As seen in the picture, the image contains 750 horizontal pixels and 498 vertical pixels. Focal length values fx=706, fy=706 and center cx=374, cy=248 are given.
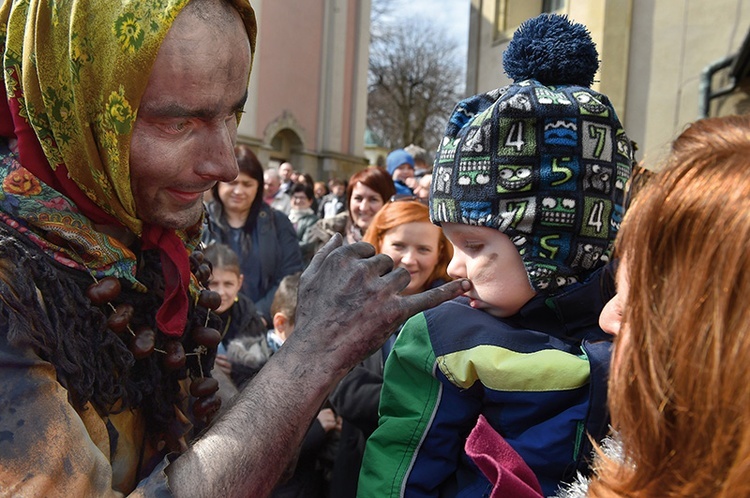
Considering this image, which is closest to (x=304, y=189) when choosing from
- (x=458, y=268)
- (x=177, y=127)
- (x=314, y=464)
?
(x=314, y=464)

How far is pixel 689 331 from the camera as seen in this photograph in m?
0.81

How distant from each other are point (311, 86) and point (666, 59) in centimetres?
1255

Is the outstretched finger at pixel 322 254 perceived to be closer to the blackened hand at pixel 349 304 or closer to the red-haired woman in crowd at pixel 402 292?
the blackened hand at pixel 349 304

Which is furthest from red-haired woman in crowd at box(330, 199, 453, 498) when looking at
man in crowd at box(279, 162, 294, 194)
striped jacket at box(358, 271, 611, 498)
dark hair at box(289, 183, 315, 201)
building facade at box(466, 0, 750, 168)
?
building facade at box(466, 0, 750, 168)

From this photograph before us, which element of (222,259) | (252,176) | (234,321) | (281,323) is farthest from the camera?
(252,176)

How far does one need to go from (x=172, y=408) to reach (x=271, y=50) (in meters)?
18.1

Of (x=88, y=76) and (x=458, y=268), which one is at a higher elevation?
(x=88, y=76)

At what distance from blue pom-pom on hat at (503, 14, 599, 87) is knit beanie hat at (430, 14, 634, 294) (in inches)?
2.5

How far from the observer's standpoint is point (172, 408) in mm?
1589

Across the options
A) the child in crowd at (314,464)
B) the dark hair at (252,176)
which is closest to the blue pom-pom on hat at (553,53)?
the child in crowd at (314,464)

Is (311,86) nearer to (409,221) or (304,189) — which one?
(304,189)

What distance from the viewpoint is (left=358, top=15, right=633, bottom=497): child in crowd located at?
5.16 feet

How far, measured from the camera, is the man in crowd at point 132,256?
123 cm

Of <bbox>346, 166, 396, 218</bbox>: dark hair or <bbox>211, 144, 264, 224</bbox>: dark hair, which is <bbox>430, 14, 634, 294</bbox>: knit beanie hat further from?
<bbox>211, 144, 264, 224</bbox>: dark hair
